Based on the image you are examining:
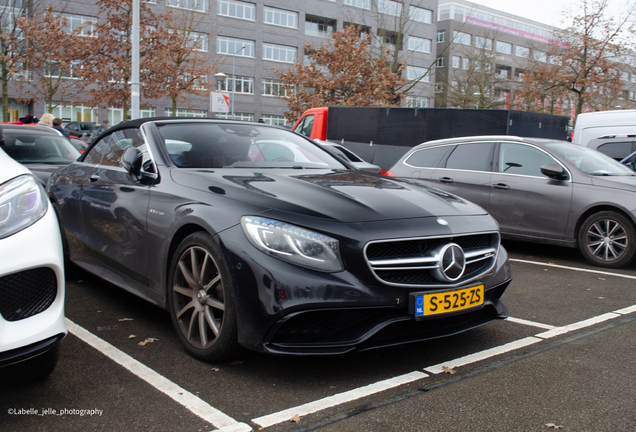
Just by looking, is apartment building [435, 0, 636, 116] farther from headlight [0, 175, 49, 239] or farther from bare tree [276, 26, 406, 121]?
headlight [0, 175, 49, 239]

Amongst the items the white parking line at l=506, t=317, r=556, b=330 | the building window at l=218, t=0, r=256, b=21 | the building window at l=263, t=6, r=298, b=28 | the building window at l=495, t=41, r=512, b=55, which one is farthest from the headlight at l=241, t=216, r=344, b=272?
the building window at l=495, t=41, r=512, b=55

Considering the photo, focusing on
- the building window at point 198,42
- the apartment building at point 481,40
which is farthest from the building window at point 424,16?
the building window at point 198,42

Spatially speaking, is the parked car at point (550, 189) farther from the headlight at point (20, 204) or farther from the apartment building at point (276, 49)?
the apartment building at point (276, 49)

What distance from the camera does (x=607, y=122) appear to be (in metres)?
11.4

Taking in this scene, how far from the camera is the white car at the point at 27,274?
7.88ft

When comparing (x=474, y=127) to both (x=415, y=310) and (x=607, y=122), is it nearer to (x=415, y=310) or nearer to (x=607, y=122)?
(x=607, y=122)

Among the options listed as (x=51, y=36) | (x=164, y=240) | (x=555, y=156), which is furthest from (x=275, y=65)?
(x=164, y=240)

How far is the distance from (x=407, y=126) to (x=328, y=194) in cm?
1024

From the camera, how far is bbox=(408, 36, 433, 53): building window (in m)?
64.9

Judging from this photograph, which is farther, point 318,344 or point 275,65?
point 275,65

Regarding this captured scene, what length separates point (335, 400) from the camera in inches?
113

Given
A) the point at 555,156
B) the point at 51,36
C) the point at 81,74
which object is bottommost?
the point at 555,156

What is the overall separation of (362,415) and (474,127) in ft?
33.7

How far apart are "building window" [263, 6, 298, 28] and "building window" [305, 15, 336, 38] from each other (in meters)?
1.65
